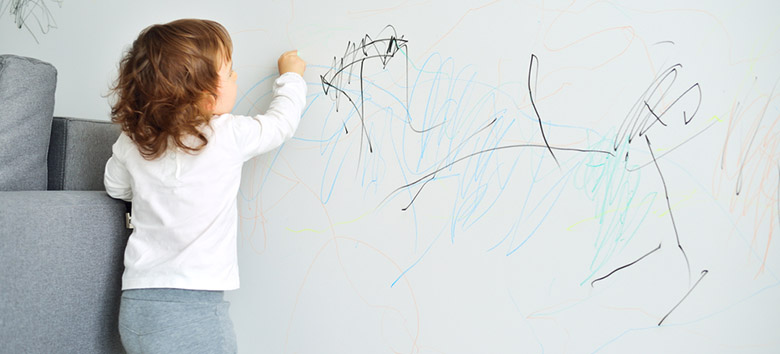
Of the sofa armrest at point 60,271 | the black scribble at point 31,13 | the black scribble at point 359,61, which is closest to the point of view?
the sofa armrest at point 60,271

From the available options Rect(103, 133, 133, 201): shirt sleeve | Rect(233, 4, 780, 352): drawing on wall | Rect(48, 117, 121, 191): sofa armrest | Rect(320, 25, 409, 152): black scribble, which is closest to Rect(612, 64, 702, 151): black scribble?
Rect(233, 4, 780, 352): drawing on wall

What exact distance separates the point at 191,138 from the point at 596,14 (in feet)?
2.37

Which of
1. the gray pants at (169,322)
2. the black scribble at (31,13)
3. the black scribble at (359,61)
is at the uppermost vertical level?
the black scribble at (31,13)

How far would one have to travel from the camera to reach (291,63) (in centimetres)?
121

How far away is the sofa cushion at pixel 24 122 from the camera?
1.07 meters

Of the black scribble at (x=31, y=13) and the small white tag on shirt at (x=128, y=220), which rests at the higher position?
the black scribble at (x=31, y=13)

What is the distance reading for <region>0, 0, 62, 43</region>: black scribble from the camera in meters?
1.62

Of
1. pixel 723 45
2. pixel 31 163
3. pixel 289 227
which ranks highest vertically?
pixel 723 45

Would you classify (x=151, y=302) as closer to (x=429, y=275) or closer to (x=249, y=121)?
(x=249, y=121)

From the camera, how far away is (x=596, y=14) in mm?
1009

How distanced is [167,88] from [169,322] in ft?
1.30

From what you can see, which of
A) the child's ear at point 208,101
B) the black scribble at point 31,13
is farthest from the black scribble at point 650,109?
the black scribble at point 31,13

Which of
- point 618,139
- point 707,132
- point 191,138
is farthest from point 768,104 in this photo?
point 191,138

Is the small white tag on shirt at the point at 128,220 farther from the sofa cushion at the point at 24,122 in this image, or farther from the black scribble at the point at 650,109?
the black scribble at the point at 650,109
